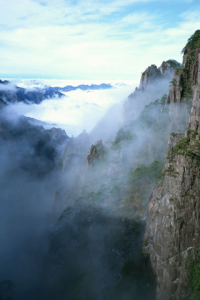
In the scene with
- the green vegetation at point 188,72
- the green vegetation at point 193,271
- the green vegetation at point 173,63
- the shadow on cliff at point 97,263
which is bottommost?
the shadow on cliff at point 97,263

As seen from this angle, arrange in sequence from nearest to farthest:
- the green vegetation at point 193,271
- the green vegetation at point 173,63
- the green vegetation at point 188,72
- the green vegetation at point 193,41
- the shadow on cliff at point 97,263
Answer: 1. the green vegetation at point 193,271
2. the shadow on cliff at point 97,263
3. the green vegetation at point 188,72
4. the green vegetation at point 193,41
5. the green vegetation at point 173,63

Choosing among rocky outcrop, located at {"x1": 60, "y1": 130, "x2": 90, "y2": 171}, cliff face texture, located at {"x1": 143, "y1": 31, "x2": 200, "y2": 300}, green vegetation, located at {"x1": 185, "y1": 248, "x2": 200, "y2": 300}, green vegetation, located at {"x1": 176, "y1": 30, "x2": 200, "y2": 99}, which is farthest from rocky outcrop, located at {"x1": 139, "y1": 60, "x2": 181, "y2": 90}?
green vegetation, located at {"x1": 185, "y1": 248, "x2": 200, "y2": 300}

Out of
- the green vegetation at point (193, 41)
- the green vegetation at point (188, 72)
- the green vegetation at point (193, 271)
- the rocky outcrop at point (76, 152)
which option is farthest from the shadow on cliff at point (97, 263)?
the rocky outcrop at point (76, 152)

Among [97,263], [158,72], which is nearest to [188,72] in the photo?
[97,263]

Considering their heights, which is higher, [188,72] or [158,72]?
[158,72]

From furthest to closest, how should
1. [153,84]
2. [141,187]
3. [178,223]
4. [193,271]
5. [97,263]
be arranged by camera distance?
[153,84] → [141,187] → [97,263] → [178,223] → [193,271]

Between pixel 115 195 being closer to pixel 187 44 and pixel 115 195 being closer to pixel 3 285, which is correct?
pixel 3 285

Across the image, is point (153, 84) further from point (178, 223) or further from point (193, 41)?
point (178, 223)

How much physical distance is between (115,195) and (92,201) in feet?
25.6

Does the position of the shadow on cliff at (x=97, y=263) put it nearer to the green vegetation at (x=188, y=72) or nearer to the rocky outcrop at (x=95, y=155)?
the rocky outcrop at (x=95, y=155)

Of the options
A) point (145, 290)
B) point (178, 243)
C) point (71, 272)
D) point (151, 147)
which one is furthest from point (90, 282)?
point (151, 147)

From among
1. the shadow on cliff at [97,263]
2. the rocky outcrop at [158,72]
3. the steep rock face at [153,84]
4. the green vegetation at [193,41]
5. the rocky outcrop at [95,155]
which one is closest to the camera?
the shadow on cliff at [97,263]

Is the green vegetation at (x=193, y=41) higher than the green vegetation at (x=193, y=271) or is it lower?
higher

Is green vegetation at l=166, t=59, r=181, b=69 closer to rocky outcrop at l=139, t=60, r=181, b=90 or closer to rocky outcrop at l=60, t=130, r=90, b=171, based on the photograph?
rocky outcrop at l=139, t=60, r=181, b=90
